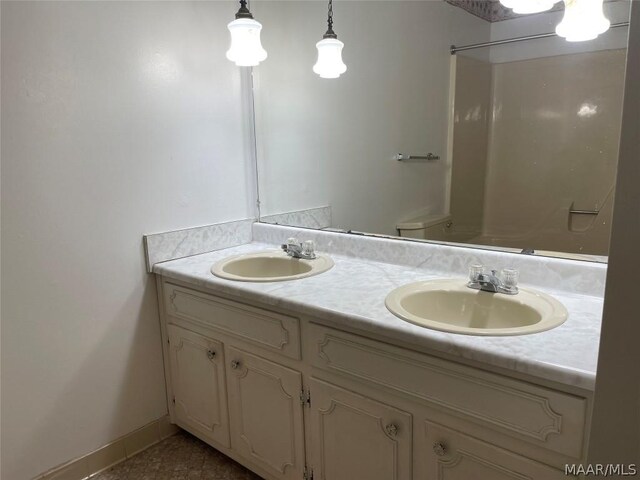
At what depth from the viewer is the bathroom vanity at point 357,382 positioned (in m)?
0.91

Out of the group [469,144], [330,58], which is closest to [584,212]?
[469,144]

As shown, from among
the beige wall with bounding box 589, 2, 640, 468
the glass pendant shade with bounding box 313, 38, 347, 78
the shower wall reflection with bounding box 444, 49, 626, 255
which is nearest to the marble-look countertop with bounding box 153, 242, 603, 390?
the shower wall reflection with bounding box 444, 49, 626, 255

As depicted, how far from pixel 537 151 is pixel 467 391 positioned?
33.6 inches

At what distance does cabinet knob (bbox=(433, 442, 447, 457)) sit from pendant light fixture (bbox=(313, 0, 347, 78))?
4.85 ft

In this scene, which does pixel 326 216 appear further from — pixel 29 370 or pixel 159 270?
pixel 29 370

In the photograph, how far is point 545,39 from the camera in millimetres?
1345

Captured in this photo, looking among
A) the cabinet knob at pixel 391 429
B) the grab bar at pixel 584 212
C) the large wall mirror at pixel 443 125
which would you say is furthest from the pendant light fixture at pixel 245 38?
the cabinet knob at pixel 391 429

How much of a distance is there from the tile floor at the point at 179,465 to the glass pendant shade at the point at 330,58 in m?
1.68

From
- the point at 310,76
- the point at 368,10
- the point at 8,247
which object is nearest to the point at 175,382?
the point at 8,247

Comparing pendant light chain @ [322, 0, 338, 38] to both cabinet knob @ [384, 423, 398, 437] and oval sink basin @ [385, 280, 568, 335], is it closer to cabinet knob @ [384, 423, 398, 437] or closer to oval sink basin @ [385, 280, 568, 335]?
oval sink basin @ [385, 280, 568, 335]

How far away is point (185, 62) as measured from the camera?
1.80 m

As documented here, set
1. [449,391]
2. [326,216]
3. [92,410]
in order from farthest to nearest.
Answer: [326,216] < [92,410] < [449,391]

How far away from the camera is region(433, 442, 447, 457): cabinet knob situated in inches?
41.3

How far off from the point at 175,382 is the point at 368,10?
180 cm
